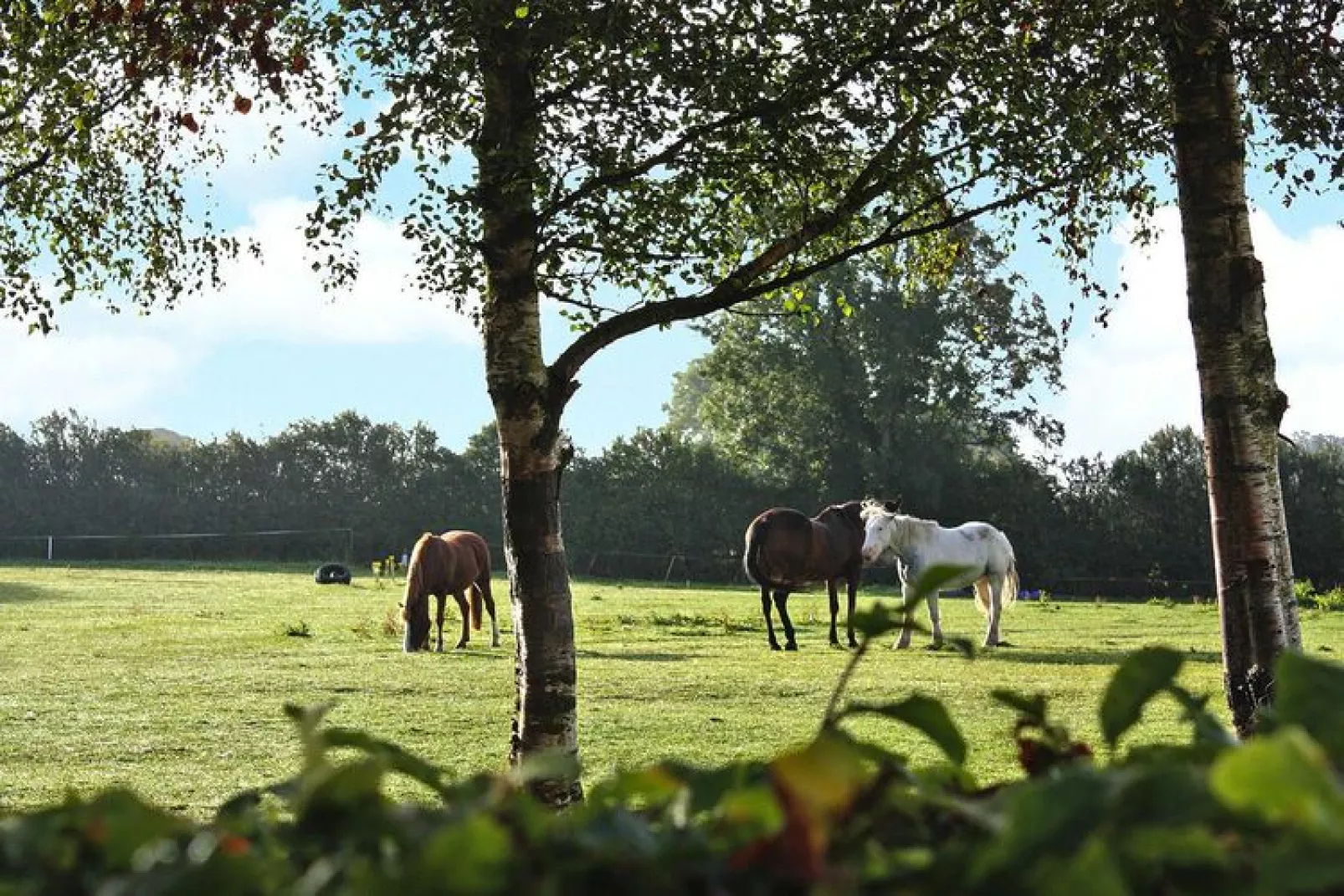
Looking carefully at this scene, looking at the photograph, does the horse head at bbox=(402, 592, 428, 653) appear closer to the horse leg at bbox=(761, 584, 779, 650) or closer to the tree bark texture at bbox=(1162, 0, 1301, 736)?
the horse leg at bbox=(761, 584, 779, 650)

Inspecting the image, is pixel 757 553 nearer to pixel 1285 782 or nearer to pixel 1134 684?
pixel 1134 684

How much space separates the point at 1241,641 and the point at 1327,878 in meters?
6.40

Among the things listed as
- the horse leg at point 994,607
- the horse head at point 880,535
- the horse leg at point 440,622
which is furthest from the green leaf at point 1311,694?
the horse leg at point 994,607

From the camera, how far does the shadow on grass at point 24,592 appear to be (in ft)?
91.9

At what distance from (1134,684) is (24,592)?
1254 inches

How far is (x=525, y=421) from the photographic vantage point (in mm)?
7207

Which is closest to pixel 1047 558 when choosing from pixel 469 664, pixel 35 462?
pixel 469 664

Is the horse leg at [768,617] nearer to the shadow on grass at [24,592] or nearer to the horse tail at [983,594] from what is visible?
the horse tail at [983,594]

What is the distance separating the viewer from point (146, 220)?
38.8ft

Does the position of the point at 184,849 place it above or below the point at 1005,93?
below

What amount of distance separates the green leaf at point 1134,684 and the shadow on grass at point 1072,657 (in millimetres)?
15124

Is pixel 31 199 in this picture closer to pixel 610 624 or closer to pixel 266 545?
pixel 610 624

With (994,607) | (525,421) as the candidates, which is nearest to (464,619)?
(994,607)

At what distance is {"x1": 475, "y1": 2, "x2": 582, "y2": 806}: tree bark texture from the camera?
7.20 meters
